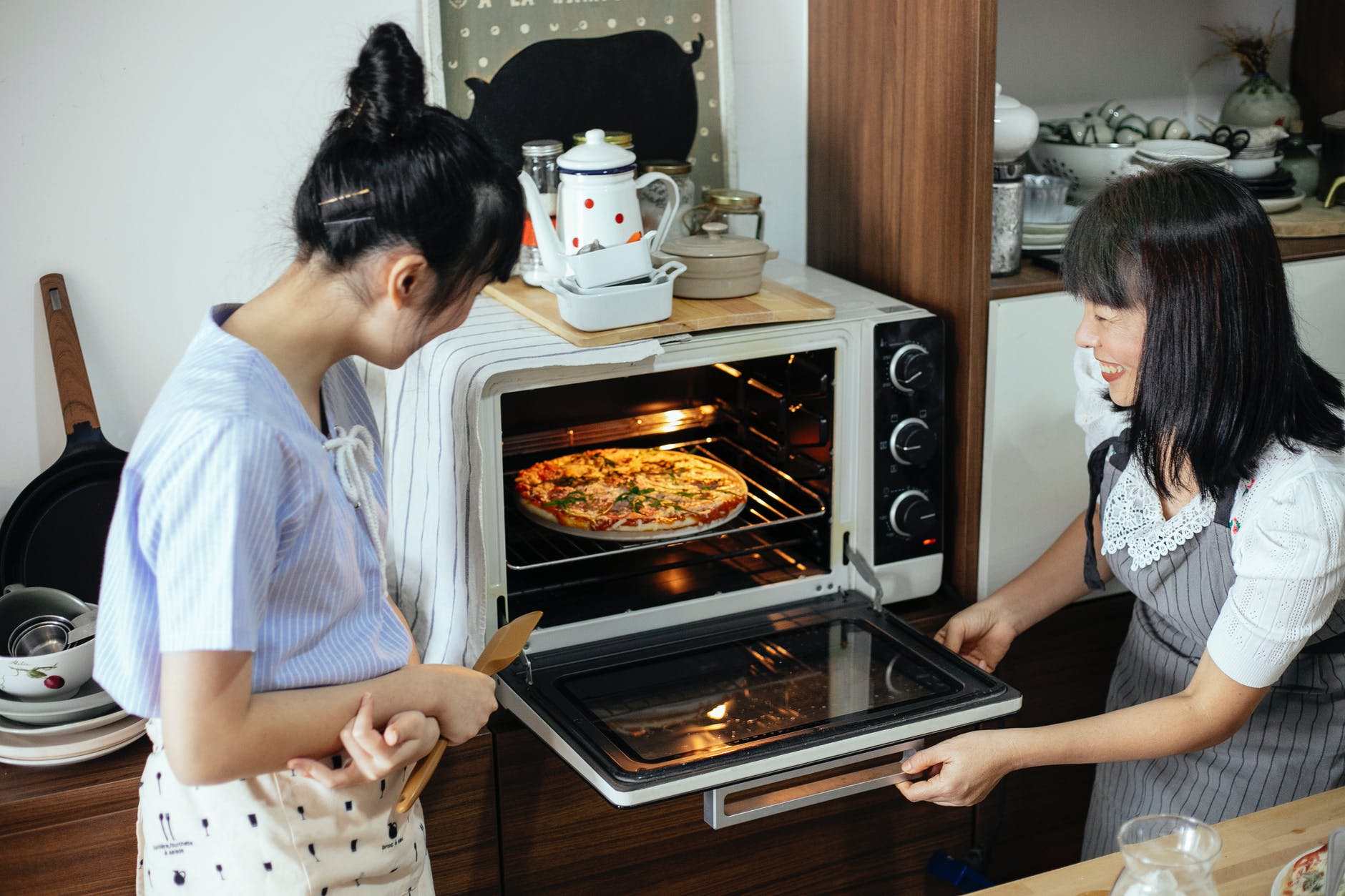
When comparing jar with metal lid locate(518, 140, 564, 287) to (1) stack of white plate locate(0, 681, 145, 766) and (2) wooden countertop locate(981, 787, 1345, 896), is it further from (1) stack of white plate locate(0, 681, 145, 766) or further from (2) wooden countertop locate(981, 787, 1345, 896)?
(2) wooden countertop locate(981, 787, 1345, 896)

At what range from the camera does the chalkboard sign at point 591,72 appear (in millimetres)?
1610

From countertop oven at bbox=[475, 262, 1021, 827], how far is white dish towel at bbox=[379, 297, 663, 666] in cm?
2

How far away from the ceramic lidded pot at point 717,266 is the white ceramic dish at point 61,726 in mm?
745

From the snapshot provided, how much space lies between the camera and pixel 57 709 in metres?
1.23

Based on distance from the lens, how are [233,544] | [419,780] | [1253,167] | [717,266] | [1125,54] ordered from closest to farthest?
[233,544]
[419,780]
[717,266]
[1253,167]
[1125,54]

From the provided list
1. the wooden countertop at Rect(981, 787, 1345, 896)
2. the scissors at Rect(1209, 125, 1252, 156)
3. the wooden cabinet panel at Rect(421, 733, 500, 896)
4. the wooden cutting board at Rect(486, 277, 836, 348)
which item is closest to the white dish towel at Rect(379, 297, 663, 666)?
the wooden cutting board at Rect(486, 277, 836, 348)

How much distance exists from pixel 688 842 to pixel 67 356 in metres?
0.92

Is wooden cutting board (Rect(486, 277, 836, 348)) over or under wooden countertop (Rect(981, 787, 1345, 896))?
over

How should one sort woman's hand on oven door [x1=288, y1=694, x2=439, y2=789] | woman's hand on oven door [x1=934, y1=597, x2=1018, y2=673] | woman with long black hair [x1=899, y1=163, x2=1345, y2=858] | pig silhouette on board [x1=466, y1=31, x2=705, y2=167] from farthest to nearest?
pig silhouette on board [x1=466, y1=31, x2=705, y2=167] < woman's hand on oven door [x1=934, y1=597, x2=1018, y2=673] < woman with long black hair [x1=899, y1=163, x2=1345, y2=858] < woman's hand on oven door [x1=288, y1=694, x2=439, y2=789]

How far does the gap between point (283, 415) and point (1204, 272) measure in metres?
0.82

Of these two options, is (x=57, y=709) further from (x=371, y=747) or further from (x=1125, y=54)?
(x=1125, y=54)

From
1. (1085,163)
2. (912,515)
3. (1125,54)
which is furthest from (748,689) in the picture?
(1125,54)

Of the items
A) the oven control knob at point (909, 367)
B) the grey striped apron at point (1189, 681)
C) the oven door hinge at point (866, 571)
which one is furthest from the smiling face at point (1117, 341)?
the oven door hinge at point (866, 571)

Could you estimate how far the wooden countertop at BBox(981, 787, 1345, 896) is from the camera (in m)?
1.03
